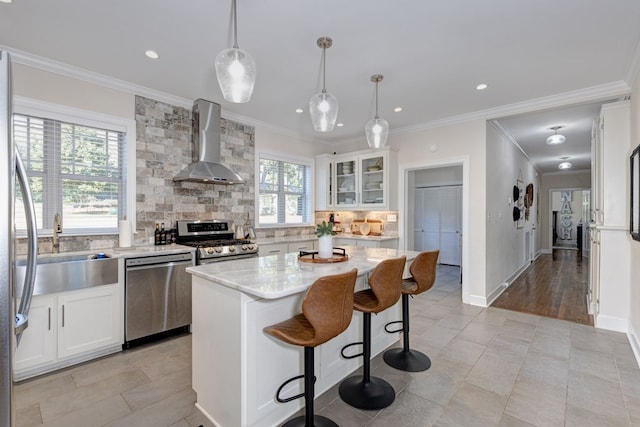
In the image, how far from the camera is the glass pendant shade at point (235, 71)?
1758 mm

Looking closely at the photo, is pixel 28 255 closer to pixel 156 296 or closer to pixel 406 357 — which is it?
pixel 156 296

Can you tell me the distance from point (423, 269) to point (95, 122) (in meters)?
3.66

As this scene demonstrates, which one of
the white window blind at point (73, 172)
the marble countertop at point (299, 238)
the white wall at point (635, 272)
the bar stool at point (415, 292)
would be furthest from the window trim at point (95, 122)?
the white wall at point (635, 272)

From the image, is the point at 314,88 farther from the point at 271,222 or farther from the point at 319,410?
the point at 319,410

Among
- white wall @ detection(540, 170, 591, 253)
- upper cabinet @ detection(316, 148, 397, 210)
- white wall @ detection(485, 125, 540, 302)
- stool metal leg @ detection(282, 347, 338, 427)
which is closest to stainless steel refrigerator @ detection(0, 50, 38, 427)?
stool metal leg @ detection(282, 347, 338, 427)

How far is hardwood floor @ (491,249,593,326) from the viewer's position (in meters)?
4.02

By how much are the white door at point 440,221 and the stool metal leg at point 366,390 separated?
5.48 metres

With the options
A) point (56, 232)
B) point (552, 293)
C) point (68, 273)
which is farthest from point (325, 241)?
point (552, 293)

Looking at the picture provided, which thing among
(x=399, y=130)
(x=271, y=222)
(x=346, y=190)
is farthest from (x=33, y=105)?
(x=399, y=130)

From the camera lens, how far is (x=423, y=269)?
8.30 ft

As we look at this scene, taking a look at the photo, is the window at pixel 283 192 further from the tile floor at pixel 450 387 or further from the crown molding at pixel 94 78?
the tile floor at pixel 450 387

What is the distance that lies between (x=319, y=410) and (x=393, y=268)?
1082mm

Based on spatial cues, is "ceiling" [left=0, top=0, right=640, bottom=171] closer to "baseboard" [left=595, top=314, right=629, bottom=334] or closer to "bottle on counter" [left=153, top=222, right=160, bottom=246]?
"bottle on counter" [left=153, top=222, right=160, bottom=246]

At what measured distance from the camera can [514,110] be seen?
3947 millimetres
